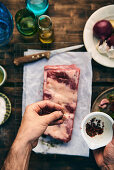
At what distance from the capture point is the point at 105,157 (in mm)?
1157

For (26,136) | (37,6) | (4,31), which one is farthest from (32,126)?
(37,6)

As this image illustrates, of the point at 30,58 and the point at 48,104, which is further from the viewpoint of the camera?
the point at 30,58

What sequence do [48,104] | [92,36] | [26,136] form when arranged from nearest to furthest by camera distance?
[26,136]
[48,104]
[92,36]

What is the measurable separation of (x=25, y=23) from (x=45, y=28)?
150 mm

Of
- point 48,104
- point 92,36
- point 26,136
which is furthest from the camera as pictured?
point 92,36

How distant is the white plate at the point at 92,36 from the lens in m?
1.16

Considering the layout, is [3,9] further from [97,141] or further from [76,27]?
[97,141]

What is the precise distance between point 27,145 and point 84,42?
66 cm

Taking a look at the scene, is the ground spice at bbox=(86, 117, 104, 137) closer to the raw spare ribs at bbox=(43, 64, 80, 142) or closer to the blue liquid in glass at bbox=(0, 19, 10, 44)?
the raw spare ribs at bbox=(43, 64, 80, 142)

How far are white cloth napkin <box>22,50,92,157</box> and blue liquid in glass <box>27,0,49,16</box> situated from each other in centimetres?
24

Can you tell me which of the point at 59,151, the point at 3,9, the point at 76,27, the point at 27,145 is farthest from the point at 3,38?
the point at 59,151

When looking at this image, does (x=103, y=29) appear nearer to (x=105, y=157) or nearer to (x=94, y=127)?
(x=94, y=127)

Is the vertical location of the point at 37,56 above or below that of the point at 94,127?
above

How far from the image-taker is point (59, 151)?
1241 mm
